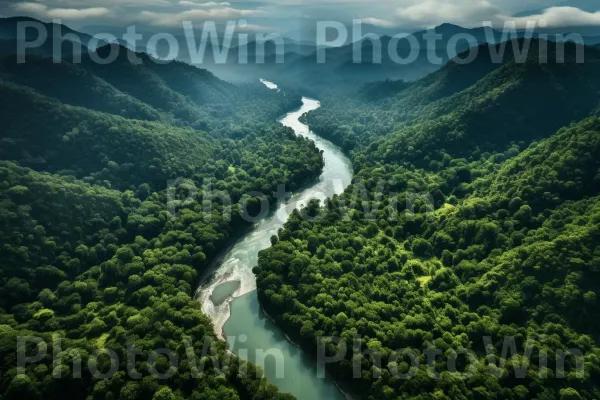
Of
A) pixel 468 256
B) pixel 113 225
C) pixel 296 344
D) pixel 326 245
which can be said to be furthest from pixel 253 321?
pixel 468 256

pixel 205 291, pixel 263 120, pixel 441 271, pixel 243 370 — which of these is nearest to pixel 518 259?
pixel 441 271

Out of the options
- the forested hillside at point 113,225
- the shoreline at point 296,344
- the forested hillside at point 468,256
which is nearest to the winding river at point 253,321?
the shoreline at point 296,344

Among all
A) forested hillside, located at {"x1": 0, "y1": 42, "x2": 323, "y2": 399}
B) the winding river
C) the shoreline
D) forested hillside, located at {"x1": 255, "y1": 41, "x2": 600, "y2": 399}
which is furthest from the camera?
the winding river

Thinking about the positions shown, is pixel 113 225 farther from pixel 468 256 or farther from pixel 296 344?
pixel 468 256

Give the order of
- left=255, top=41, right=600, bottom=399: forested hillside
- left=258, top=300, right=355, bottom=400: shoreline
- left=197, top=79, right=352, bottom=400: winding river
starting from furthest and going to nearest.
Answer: left=197, top=79, right=352, bottom=400: winding river
left=258, top=300, right=355, bottom=400: shoreline
left=255, top=41, right=600, bottom=399: forested hillside

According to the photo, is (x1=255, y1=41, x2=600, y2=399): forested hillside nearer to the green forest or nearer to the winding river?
the green forest

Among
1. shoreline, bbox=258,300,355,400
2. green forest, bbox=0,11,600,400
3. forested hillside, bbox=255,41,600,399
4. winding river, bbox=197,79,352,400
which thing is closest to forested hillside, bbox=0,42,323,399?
green forest, bbox=0,11,600,400
